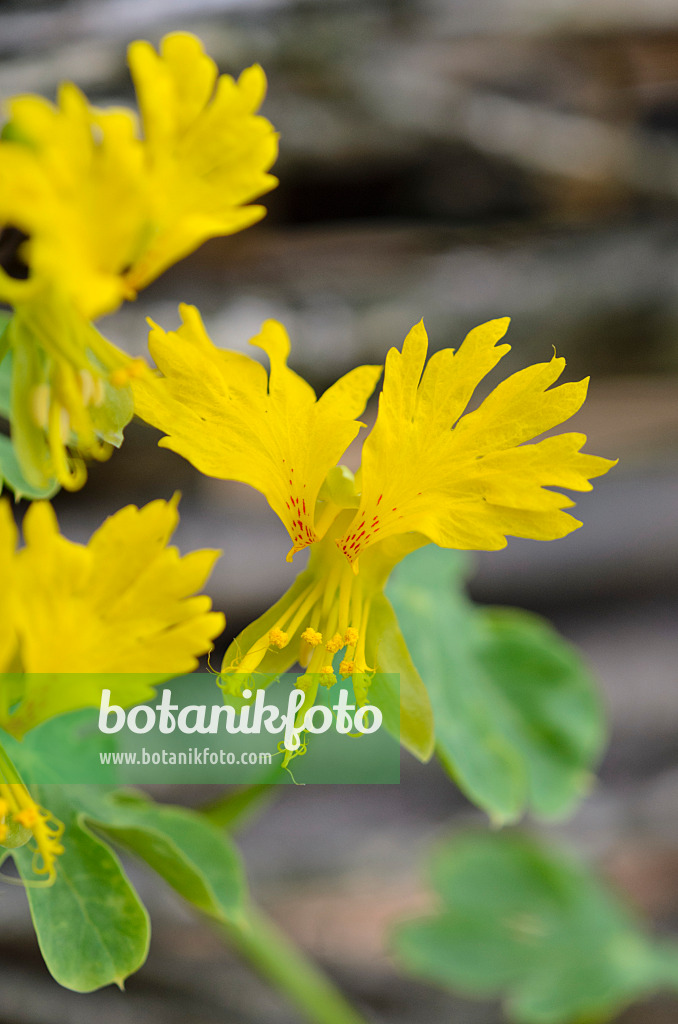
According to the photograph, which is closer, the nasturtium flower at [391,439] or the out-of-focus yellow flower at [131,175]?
the out-of-focus yellow flower at [131,175]

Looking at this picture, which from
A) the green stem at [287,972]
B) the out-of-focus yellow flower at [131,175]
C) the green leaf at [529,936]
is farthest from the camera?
the green leaf at [529,936]

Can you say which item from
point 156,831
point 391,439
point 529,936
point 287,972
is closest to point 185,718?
point 156,831

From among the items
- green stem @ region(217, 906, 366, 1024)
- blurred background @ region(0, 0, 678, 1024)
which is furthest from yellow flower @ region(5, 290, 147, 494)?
blurred background @ region(0, 0, 678, 1024)

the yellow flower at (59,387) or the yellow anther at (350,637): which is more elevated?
the yellow flower at (59,387)

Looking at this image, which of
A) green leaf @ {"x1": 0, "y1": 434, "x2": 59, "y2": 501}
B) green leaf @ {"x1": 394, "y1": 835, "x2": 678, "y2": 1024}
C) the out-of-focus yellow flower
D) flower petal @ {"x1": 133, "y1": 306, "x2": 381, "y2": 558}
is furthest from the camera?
green leaf @ {"x1": 394, "y1": 835, "x2": 678, "y2": 1024}

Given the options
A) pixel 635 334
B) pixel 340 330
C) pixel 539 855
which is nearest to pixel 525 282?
pixel 635 334

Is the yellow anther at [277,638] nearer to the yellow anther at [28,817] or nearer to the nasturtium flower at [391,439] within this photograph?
the nasturtium flower at [391,439]

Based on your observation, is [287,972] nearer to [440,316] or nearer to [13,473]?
[13,473]

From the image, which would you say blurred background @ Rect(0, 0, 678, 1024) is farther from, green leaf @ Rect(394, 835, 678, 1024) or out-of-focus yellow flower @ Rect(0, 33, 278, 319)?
out-of-focus yellow flower @ Rect(0, 33, 278, 319)

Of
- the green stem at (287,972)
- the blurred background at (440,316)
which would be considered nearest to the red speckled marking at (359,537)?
the green stem at (287,972)
